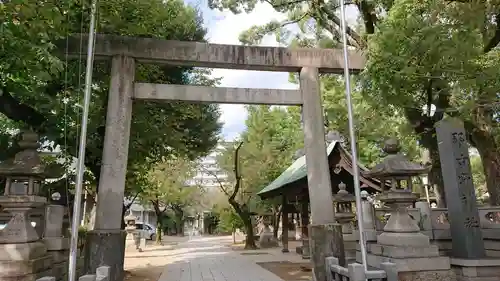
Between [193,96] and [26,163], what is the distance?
3.58 metres

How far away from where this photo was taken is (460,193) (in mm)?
7371

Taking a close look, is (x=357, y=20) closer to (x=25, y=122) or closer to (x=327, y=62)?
(x=327, y=62)

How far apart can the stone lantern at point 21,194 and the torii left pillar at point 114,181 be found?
111cm

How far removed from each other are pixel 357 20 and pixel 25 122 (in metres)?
10.4

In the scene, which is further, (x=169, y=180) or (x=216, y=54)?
(x=169, y=180)

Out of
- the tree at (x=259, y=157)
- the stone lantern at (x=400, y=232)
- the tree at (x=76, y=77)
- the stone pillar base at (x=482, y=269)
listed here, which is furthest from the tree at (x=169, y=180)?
the stone pillar base at (x=482, y=269)

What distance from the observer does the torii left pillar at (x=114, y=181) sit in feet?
23.2

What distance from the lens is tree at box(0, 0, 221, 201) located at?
500 cm

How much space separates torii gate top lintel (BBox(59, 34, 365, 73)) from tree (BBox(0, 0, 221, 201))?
0.33m

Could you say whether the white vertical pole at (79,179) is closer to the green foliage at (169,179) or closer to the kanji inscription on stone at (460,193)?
the kanji inscription on stone at (460,193)

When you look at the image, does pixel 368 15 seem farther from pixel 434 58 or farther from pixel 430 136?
pixel 434 58

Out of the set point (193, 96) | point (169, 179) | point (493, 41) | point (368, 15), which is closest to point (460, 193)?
point (493, 41)

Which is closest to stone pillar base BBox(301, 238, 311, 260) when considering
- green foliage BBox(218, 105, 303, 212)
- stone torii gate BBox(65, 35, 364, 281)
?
green foliage BBox(218, 105, 303, 212)

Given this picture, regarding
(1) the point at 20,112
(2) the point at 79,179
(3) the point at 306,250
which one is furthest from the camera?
(3) the point at 306,250
